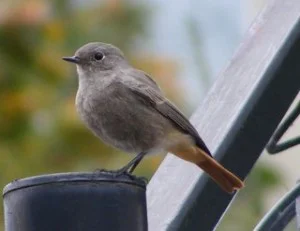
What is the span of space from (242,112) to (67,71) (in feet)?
14.6

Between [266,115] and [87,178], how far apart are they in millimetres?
602

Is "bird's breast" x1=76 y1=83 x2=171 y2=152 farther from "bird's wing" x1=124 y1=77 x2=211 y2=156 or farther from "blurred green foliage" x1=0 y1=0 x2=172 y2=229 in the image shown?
"blurred green foliage" x1=0 y1=0 x2=172 y2=229

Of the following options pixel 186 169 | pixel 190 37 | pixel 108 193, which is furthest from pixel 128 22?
pixel 108 193

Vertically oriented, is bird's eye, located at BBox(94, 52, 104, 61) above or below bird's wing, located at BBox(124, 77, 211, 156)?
above

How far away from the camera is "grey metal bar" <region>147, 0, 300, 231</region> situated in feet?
8.38

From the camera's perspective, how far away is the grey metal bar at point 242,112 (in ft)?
8.38

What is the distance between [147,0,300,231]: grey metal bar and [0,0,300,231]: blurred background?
322 cm

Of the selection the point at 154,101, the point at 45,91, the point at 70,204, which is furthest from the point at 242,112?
the point at 45,91

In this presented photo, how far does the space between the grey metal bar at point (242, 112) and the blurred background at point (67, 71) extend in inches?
127

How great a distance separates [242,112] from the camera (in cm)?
262

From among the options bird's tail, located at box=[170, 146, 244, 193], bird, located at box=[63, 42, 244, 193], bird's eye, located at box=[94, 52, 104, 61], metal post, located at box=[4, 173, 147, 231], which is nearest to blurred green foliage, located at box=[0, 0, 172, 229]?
bird's eye, located at box=[94, 52, 104, 61]

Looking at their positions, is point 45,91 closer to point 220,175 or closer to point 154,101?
point 154,101

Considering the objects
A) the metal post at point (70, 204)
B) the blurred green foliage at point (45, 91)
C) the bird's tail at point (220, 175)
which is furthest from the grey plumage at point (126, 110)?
the blurred green foliage at point (45, 91)

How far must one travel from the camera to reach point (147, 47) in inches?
295
